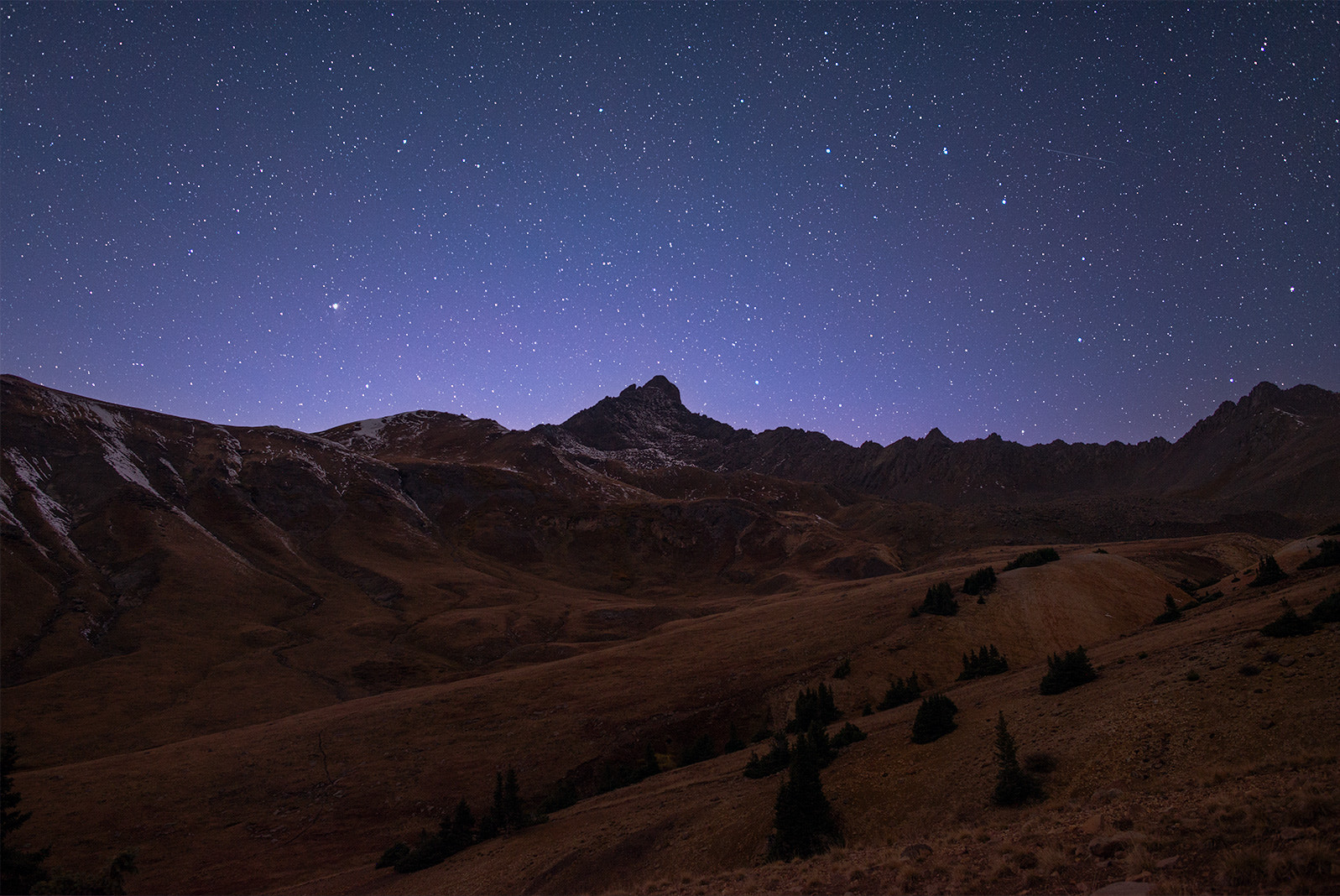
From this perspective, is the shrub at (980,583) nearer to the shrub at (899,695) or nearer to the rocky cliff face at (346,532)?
the shrub at (899,695)

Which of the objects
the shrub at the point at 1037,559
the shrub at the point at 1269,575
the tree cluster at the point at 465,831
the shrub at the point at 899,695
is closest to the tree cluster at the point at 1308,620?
the shrub at the point at 1269,575

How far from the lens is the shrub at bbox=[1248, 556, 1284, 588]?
2822cm

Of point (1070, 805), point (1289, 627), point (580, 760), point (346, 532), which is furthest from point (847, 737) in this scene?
point (346, 532)

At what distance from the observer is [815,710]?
32.1 m

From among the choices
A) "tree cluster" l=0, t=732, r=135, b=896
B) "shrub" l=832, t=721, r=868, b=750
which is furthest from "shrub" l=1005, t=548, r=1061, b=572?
"tree cluster" l=0, t=732, r=135, b=896

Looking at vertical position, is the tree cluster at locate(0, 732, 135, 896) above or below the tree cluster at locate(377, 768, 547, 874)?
above

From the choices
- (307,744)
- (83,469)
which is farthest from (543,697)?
(83,469)

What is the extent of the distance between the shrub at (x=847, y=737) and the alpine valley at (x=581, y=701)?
290 millimetres

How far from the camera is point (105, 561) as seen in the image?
84.9m

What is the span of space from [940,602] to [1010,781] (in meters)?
32.1

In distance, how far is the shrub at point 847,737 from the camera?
78.9 ft

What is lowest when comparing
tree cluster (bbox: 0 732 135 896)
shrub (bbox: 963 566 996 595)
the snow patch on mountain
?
shrub (bbox: 963 566 996 595)

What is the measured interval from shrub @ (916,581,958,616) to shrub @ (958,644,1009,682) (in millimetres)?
9378

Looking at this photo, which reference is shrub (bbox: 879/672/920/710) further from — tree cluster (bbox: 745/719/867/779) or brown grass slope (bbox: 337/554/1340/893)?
tree cluster (bbox: 745/719/867/779)
